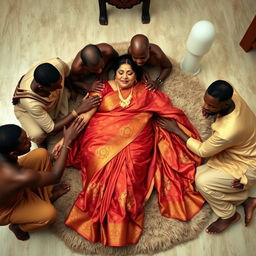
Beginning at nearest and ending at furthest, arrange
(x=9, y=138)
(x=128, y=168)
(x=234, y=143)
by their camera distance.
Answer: (x=9, y=138) < (x=234, y=143) < (x=128, y=168)

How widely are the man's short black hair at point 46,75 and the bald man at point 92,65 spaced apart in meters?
0.29

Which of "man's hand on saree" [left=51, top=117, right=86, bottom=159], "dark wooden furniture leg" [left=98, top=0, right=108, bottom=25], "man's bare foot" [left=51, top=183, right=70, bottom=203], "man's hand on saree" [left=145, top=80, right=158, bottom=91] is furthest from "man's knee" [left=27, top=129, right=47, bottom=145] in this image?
"dark wooden furniture leg" [left=98, top=0, right=108, bottom=25]

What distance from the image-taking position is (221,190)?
1.78m

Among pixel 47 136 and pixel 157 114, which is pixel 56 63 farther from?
pixel 157 114

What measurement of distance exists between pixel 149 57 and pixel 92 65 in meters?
0.49

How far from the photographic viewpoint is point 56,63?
201 centimetres

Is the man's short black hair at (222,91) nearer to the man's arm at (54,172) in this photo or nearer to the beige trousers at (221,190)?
the beige trousers at (221,190)

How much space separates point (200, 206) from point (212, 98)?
0.80m

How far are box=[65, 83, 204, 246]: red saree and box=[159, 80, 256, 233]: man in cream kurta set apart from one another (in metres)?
0.10

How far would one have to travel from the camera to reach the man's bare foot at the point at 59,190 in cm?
197

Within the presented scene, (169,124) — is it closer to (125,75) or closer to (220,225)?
(125,75)

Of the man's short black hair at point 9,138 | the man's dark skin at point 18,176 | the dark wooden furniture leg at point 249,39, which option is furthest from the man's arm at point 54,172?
the dark wooden furniture leg at point 249,39

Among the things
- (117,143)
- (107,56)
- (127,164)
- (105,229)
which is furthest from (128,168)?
(107,56)

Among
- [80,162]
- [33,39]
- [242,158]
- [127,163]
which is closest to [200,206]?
[242,158]
